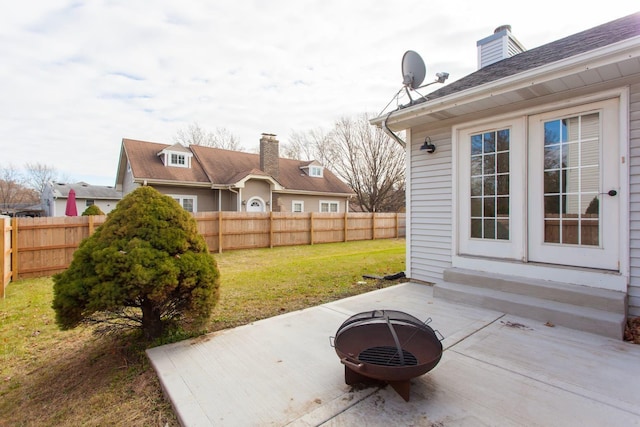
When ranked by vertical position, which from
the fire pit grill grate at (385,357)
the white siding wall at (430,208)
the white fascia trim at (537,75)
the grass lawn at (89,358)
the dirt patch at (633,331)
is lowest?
the grass lawn at (89,358)

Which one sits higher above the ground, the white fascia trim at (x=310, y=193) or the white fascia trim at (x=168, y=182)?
the white fascia trim at (x=168, y=182)

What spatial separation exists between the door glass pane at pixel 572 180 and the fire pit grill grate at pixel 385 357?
299cm

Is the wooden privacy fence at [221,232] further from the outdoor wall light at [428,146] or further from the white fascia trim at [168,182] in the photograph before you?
the outdoor wall light at [428,146]

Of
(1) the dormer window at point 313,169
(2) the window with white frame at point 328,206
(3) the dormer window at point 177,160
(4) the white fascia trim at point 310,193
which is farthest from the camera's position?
(1) the dormer window at point 313,169

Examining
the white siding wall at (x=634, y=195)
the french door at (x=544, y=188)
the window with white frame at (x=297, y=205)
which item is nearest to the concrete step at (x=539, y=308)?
the white siding wall at (x=634, y=195)

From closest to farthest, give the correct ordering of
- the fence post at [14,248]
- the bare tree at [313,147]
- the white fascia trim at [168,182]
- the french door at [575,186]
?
the french door at [575,186]
the fence post at [14,248]
the white fascia trim at [168,182]
the bare tree at [313,147]

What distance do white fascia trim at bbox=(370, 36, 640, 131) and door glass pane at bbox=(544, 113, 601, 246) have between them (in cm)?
71

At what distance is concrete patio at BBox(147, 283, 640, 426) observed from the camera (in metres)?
1.84

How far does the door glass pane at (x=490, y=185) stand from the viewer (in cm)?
427

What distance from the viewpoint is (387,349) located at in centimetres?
219

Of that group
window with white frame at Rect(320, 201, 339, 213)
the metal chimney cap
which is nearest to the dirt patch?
the metal chimney cap

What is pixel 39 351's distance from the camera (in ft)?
10.5

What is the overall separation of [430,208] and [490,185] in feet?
3.42

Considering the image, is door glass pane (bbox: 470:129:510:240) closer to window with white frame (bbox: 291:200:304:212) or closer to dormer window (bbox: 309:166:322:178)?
window with white frame (bbox: 291:200:304:212)
